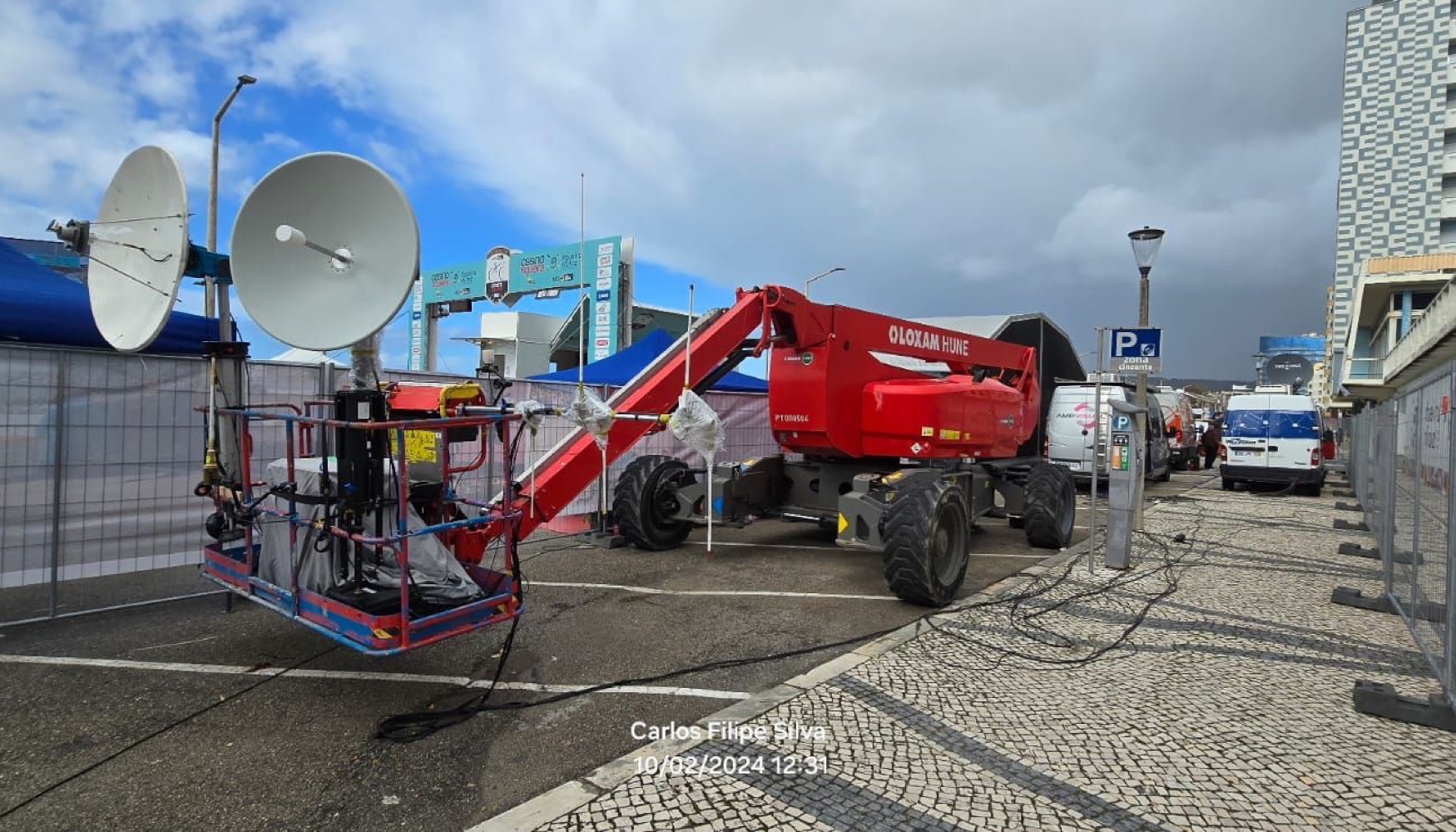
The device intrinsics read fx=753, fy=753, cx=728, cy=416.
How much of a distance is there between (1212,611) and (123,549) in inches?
357

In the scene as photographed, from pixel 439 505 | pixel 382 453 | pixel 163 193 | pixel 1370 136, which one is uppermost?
pixel 1370 136

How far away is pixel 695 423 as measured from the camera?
5773 mm

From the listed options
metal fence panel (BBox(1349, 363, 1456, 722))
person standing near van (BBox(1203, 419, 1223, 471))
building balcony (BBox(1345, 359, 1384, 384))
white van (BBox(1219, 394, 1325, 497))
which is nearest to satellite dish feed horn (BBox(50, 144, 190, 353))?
metal fence panel (BBox(1349, 363, 1456, 722))

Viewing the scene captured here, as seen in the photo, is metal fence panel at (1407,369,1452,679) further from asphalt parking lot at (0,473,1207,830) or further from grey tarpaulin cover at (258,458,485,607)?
grey tarpaulin cover at (258,458,485,607)

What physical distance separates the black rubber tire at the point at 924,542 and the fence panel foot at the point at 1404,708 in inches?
106

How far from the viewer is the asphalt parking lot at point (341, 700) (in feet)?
10.4

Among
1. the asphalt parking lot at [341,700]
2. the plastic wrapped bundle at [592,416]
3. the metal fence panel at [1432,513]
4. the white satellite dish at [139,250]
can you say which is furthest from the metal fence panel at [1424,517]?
the white satellite dish at [139,250]

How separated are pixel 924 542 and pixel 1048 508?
3.87 meters

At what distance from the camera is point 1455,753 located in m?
3.81

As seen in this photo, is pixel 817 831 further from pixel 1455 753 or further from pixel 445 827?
pixel 1455 753

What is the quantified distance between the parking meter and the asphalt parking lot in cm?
229

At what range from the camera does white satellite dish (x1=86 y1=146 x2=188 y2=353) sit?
424cm

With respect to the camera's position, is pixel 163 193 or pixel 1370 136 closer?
pixel 163 193

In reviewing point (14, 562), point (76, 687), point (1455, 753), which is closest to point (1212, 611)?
point (1455, 753)
